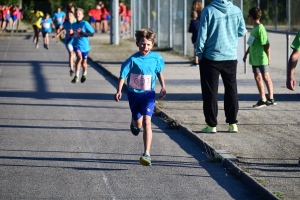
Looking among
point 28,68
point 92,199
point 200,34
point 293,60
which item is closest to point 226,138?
point 200,34

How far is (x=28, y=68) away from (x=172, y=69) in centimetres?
493

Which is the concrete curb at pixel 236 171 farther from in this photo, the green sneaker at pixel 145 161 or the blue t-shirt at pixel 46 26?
the blue t-shirt at pixel 46 26

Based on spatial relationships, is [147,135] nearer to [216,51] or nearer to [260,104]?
[216,51]

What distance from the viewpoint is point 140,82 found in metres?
9.16

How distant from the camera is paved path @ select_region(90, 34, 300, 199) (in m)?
8.06

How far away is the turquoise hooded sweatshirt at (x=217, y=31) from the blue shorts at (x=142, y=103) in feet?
5.71

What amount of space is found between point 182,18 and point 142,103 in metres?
18.3

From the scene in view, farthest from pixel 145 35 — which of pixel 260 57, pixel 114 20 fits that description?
pixel 114 20

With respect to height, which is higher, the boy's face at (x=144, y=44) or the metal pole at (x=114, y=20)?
the boy's face at (x=144, y=44)

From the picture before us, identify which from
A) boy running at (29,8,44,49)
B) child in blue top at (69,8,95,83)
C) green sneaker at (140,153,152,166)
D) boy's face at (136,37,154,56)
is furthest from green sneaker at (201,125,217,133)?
boy running at (29,8,44,49)

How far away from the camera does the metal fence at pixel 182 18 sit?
16.9m

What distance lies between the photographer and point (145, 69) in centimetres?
913

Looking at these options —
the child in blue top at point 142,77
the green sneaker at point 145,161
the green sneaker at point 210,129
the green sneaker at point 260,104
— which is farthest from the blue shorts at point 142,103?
the green sneaker at point 260,104

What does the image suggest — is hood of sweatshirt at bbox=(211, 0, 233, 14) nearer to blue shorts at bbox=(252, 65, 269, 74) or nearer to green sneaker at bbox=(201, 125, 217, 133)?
green sneaker at bbox=(201, 125, 217, 133)
